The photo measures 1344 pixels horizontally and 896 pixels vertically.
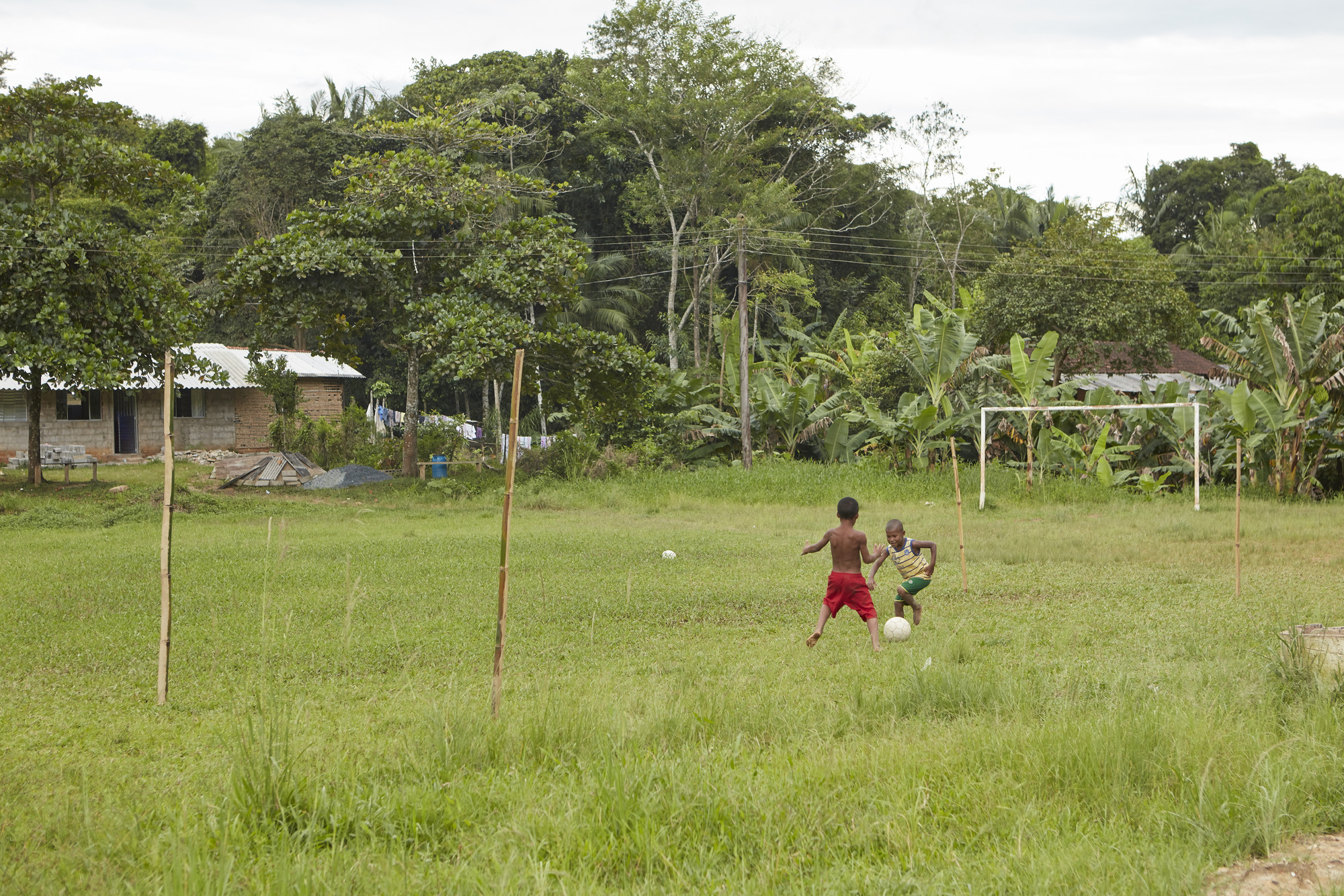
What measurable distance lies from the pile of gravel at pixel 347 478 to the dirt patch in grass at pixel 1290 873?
72.7 ft

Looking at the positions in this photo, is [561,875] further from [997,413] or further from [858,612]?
[997,413]

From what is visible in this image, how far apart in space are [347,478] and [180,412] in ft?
37.9

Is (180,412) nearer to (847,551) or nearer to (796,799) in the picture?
(847,551)

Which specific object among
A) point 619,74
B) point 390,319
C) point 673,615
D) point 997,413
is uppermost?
point 619,74

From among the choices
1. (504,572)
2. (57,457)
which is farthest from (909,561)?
(57,457)

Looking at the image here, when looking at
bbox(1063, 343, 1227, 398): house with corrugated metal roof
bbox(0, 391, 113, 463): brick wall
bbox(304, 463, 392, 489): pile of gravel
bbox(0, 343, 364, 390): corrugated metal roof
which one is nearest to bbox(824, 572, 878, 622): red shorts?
bbox(1063, 343, 1227, 398): house with corrugated metal roof

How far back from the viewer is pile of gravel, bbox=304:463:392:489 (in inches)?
952

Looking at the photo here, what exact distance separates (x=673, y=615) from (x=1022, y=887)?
19.3 feet

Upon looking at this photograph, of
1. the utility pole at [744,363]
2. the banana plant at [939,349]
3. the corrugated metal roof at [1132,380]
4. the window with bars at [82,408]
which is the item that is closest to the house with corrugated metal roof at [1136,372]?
the corrugated metal roof at [1132,380]

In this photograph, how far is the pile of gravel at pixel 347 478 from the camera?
24.2m

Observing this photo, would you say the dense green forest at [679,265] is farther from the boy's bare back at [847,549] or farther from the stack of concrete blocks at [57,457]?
the boy's bare back at [847,549]

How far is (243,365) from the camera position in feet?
111

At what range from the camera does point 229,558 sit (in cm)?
Answer: 1288

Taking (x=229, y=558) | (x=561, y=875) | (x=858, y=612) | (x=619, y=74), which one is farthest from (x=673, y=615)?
(x=619, y=74)
